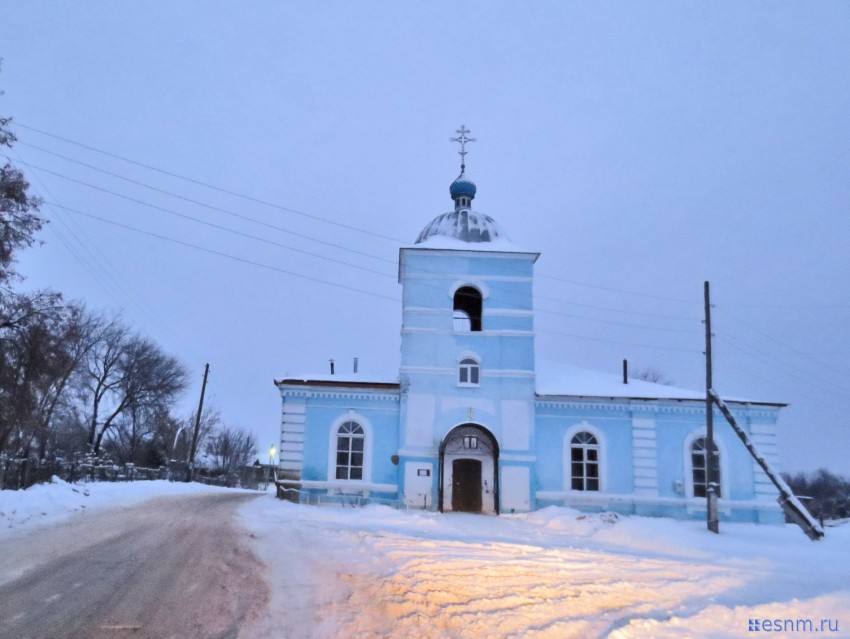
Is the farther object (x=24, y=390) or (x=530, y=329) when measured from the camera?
(x=530, y=329)

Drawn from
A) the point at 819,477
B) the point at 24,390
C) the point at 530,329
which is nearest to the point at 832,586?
the point at 530,329

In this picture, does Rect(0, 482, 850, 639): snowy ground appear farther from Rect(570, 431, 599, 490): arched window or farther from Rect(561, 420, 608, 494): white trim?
Rect(570, 431, 599, 490): arched window

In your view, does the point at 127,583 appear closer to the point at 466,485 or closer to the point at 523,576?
the point at 523,576

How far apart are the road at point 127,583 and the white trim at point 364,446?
871 cm

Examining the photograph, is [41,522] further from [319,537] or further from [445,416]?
[445,416]

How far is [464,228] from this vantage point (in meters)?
25.1

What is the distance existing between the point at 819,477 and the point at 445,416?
83166mm

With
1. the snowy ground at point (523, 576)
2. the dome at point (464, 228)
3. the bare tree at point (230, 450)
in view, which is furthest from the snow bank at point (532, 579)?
the bare tree at point (230, 450)

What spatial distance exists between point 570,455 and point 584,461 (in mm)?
531

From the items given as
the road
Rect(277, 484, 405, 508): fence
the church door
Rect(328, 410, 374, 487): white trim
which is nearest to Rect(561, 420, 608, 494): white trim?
the church door

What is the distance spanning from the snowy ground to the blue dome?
13.4 m

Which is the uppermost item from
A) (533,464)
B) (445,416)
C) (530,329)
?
(530,329)

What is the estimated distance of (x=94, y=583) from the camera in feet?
27.2

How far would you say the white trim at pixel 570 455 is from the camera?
2266 centimetres
